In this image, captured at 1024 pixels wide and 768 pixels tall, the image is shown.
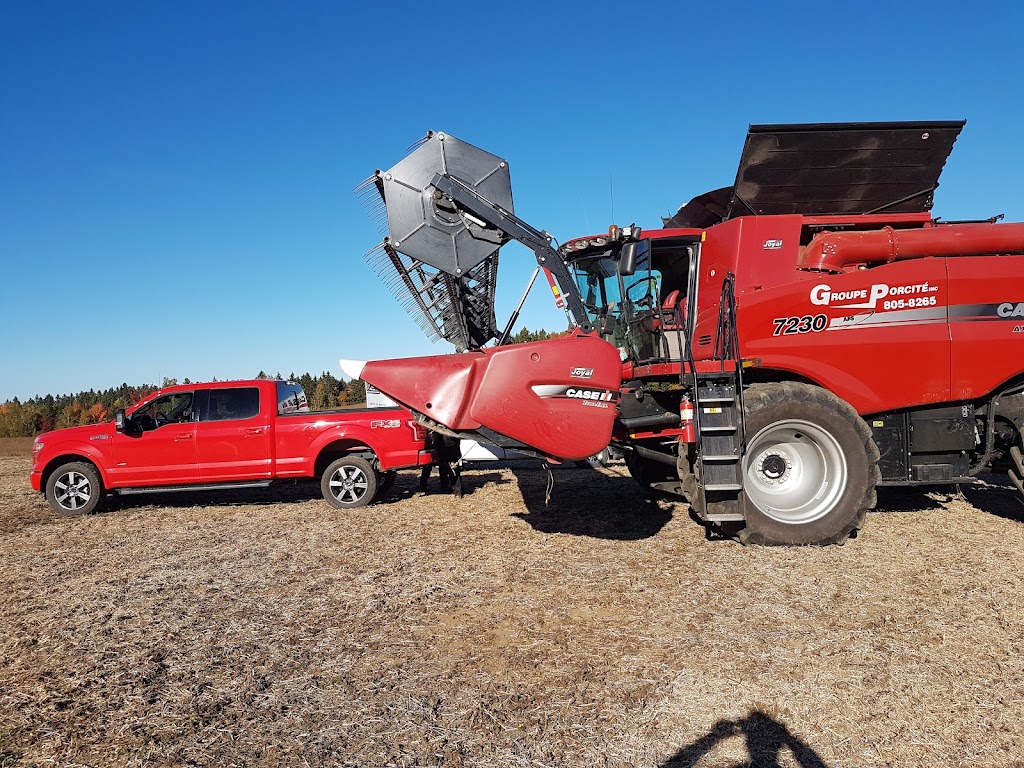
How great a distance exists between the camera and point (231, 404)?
9203 mm

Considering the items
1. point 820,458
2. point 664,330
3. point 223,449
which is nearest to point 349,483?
point 223,449

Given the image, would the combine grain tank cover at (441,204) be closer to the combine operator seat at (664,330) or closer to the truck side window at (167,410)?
the combine operator seat at (664,330)

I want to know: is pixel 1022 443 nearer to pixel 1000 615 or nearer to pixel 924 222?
pixel 924 222

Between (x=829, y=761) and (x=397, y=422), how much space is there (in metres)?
6.95

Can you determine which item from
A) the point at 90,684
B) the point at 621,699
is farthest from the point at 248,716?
the point at 621,699

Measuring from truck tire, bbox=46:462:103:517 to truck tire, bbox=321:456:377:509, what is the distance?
10.6ft

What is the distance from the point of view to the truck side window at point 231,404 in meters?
9.17

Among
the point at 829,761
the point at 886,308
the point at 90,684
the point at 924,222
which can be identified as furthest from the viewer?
the point at 924,222

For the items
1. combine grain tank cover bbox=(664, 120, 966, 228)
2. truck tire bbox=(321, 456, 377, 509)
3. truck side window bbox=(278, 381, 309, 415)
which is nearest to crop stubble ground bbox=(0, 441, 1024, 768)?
truck tire bbox=(321, 456, 377, 509)

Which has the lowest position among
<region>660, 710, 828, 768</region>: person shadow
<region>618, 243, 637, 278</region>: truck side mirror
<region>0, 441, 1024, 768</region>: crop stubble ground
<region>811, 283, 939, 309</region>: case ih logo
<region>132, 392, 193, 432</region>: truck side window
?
<region>660, 710, 828, 768</region>: person shadow

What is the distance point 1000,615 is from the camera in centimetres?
428

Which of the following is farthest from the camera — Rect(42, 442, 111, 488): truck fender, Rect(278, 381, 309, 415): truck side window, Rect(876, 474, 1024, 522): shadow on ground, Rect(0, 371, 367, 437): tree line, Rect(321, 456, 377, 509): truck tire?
Rect(0, 371, 367, 437): tree line

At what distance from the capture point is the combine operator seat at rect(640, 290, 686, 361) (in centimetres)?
651

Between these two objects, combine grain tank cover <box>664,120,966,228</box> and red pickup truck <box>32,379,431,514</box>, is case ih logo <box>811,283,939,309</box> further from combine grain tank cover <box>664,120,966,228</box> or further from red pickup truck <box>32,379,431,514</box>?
red pickup truck <box>32,379,431,514</box>
